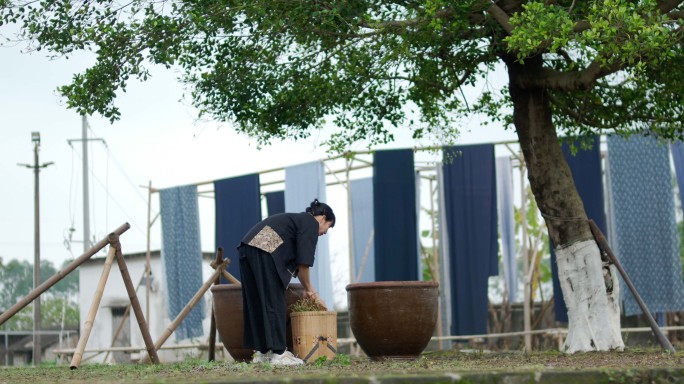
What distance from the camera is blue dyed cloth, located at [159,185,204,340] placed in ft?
49.1

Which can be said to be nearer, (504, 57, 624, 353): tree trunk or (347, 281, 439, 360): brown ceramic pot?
(347, 281, 439, 360): brown ceramic pot

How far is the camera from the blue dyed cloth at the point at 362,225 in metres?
13.9

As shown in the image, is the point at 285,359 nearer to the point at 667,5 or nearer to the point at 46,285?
the point at 46,285

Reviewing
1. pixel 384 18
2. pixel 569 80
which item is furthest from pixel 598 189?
pixel 384 18

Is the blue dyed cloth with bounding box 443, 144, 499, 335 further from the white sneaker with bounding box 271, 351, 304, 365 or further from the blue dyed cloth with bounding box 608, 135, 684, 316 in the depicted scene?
the white sneaker with bounding box 271, 351, 304, 365

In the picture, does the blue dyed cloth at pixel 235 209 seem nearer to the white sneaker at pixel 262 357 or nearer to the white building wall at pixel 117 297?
the white building wall at pixel 117 297

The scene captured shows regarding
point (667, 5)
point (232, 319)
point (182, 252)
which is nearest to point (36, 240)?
point (182, 252)

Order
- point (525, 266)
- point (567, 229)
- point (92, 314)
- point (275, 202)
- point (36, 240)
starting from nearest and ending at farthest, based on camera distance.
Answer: point (92, 314)
point (567, 229)
point (525, 266)
point (275, 202)
point (36, 240)

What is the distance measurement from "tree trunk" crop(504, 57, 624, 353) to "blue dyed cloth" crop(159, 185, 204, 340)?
7.39 meters

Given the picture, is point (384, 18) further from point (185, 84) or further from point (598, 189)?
point (598, 189)

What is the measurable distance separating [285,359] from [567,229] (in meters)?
3.02

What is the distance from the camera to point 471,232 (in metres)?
12.9

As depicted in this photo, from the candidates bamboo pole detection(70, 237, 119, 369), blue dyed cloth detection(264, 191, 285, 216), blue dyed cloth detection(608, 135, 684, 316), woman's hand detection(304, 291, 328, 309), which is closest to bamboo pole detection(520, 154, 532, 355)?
blue dyed cloth detection(608, 135, 684, 316)

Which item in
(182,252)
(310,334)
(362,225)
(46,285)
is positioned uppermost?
(362,225)
